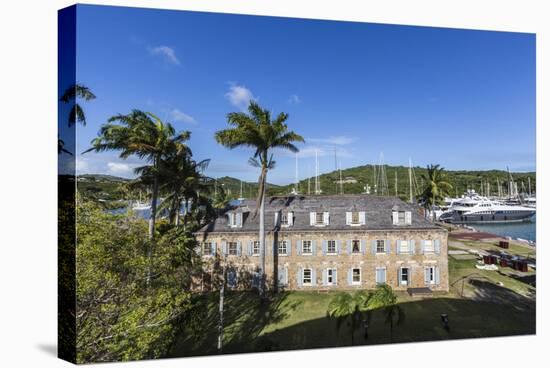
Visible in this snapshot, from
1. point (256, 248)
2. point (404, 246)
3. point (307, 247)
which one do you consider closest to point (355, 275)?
point (307, 247)

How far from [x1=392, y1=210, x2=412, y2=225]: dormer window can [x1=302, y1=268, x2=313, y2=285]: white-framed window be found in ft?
12.6

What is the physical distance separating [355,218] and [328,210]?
1.06m

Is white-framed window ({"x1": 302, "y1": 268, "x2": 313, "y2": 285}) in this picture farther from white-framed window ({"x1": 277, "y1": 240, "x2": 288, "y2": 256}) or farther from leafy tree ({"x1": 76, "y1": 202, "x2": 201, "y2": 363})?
leafy tree ({"x1": 76, "y1": 202, "x2": 201, "y2": 363})

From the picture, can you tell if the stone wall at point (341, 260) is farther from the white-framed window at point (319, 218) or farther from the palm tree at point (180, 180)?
the palm tree at point (180, 180)

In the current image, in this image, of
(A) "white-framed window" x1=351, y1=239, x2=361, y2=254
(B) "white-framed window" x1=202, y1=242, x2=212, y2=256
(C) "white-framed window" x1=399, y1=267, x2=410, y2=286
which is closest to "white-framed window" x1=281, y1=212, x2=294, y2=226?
(A) "white-framed window" x1=351, y1=239, x2=361, y2=254

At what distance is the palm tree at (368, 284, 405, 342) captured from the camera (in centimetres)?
1272

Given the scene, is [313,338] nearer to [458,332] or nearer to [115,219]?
[458,332]

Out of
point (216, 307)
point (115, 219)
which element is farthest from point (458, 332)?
point (115, 219)

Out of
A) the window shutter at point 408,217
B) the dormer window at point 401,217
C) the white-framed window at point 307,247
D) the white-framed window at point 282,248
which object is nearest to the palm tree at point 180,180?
the white-framed window at point 282,248

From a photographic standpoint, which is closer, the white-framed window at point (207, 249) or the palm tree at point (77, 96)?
the palm tree at point (77, 96)

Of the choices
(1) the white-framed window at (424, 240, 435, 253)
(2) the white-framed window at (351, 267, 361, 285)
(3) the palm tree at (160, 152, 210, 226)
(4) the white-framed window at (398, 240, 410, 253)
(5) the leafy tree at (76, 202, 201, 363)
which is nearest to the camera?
(5) the leafy tree at (76, 202, 201, 363)

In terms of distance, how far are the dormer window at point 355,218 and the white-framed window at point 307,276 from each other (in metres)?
2.31

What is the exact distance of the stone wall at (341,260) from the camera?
13866 mm

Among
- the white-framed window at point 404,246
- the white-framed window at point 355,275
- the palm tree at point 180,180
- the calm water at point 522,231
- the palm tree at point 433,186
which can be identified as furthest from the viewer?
the calm water at point 522,231
